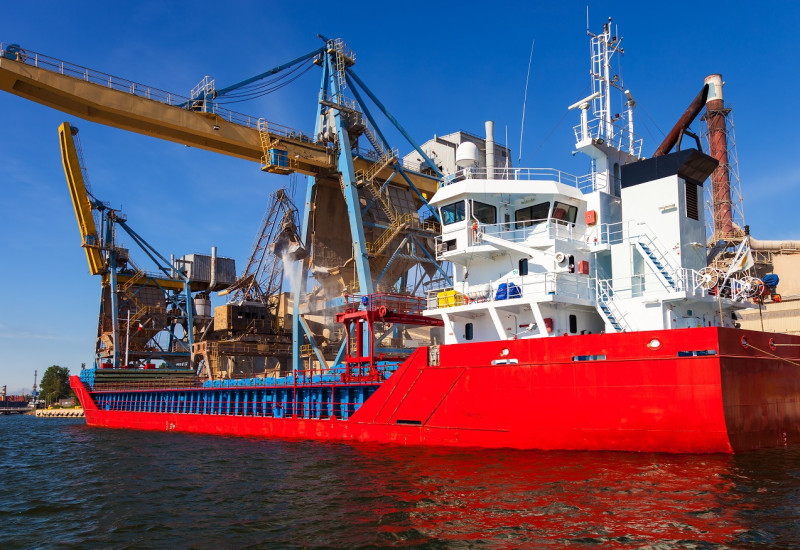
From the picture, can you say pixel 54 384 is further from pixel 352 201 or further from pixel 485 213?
pixel 485 213

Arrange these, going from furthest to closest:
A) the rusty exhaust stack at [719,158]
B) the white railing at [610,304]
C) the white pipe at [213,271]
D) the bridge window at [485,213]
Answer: the white pipe at [213,271], the rusty exhaust stack at [719,158], the bridge window at [485,213], the white railing at [610,304]

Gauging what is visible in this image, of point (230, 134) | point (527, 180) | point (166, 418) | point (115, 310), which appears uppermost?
point (230, 134)

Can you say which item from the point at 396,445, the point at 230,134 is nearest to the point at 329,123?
the point at 230,134

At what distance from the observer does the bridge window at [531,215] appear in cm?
1821

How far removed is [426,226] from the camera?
3288 cm

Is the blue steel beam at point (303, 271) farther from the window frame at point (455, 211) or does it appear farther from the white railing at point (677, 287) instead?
the white railing at point (677, 287)

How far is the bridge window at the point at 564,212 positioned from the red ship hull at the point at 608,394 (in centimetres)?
438

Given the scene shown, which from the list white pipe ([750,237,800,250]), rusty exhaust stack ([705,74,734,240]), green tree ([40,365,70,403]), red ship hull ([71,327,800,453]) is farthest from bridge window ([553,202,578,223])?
green tree ([40,365,70,403])

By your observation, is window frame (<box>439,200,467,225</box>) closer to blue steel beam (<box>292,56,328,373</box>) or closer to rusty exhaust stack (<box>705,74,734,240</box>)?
blue steel beam (<box>292,56,328,373</box>)

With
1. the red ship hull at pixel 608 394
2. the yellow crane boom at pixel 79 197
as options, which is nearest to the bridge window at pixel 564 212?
the red ship hull at pixel 608 394

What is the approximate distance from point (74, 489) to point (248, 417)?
10.9 meters

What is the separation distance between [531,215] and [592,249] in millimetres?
2062

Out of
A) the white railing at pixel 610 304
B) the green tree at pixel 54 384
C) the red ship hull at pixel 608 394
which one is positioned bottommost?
the green tree at pixel 54 384

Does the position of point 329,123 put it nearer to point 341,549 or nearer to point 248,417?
point 248,417
